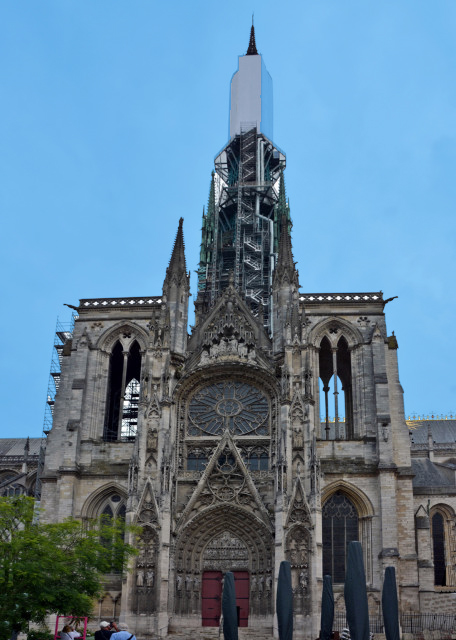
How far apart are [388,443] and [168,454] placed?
32.3 ft

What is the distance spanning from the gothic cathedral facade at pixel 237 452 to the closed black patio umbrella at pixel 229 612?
43.5 feet

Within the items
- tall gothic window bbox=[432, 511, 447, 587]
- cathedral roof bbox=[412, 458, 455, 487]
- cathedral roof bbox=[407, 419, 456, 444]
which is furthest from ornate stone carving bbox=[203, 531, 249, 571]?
cathedral roof bbox=[407, 419, 456, 444]

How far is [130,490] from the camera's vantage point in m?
32.8

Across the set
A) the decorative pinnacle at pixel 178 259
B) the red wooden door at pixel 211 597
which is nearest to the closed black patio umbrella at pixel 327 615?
the red wooden door at pixel 211 597

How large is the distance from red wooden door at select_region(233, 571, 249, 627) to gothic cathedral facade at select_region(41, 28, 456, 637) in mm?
55

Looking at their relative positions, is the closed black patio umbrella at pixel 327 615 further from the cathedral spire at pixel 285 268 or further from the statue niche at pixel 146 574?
the cathedral spire at pixel 285 268

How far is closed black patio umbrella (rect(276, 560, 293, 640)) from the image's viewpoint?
17.8 m

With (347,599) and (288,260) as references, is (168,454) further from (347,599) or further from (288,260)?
(347,599)

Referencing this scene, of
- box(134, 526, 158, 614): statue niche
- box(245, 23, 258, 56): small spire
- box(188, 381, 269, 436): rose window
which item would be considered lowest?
box(134, 526, 158, 614): statue niche

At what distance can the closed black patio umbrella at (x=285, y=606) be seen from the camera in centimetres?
1775

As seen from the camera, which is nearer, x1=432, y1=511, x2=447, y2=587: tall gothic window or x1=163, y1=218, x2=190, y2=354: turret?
x1=163, y1=218, x2=190, y2=354: turret

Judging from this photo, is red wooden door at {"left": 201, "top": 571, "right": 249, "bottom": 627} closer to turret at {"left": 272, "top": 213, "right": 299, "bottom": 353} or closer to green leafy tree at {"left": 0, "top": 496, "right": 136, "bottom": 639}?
green leafy tree at {"left": 0, "top": 496, "right": 136, "bottom": 639}

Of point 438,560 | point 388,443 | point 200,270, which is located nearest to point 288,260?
point 388,443

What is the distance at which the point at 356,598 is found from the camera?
15.5 meters
